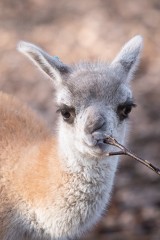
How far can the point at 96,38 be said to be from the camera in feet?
35.4

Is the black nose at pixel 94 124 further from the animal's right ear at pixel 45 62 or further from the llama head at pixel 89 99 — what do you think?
the animal's right ear at pixel 45 62

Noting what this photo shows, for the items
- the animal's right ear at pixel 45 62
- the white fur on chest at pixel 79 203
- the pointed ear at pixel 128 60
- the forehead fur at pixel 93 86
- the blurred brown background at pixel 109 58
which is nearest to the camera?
the forehead fur at pixel 93 86

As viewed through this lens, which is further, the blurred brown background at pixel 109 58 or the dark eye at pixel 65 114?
the blurred brown background at pixel 109 58

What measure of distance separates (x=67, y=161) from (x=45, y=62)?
680mm

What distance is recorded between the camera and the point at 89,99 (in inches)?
197

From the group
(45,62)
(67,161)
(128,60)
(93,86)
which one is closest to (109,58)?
(128,60)

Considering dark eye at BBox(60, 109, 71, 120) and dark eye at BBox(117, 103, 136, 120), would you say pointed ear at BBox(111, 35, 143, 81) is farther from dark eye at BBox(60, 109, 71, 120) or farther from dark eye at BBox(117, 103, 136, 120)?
dark eye at BBox(60, 109, 71, 120)

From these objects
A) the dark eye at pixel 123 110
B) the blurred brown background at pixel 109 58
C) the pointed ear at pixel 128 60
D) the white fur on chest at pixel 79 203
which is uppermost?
the blurred brown background at pixel 109 58

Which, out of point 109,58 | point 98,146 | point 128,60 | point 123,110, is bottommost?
point 98,146

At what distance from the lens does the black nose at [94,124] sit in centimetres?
477

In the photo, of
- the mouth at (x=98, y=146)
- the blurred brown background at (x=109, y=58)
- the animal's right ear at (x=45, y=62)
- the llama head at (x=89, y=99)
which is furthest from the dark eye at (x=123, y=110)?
the blurred brown background at (x=109, y=58)

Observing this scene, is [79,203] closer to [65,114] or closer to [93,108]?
[65,114]

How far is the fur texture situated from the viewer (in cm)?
504

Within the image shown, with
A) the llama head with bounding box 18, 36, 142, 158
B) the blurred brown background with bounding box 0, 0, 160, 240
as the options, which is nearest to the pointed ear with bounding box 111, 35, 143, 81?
the llama head with bounding box 18, 36, 142, 158
